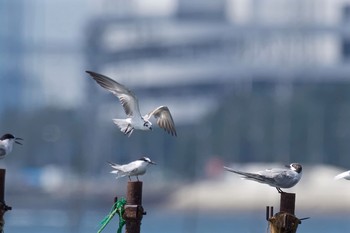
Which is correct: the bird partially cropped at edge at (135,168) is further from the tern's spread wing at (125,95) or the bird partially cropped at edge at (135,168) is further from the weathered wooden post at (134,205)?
the tern's spread wing at (125,95)

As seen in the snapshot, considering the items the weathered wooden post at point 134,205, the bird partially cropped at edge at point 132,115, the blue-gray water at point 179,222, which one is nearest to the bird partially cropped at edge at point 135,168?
the bird partially cropped at edge at point 132,115

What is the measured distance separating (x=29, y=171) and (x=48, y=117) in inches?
155

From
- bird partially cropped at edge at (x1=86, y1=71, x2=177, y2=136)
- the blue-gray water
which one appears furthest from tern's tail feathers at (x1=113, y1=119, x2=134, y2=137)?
the blue-gray water

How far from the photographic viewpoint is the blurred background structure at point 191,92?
292 ft

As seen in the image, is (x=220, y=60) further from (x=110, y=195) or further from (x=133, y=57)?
(x=110, y=195)

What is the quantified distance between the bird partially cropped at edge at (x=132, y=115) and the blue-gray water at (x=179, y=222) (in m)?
37.9

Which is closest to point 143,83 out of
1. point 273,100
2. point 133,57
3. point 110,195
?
point 133,57

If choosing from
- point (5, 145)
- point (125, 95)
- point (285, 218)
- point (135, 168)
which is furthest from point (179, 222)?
point (285, 218)

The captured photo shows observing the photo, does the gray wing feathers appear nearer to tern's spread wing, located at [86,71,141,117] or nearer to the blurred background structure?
tern's spread wing, located at [86,71,141,117]

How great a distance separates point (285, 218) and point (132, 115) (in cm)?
388

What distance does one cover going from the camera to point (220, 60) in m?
98.1

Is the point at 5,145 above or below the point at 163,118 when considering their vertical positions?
below

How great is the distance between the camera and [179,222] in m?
75.7

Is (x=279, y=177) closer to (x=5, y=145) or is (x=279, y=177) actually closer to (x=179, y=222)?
(x=5, y=145)
